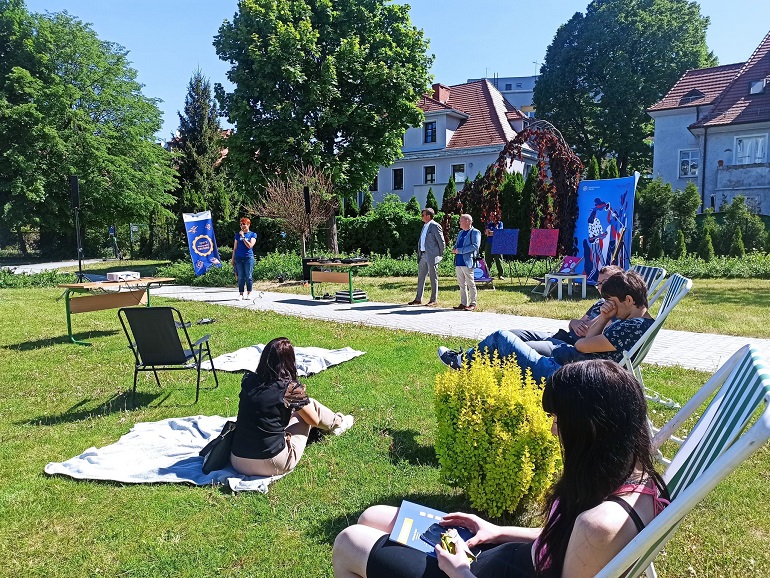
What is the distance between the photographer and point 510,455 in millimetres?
3221

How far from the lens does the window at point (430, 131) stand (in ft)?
128

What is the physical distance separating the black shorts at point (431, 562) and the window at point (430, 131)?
3853 cm

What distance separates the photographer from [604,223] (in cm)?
1263

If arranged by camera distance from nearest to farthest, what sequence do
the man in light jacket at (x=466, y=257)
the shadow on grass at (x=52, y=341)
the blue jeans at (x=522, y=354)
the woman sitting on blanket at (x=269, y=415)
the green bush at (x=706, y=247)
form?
the woman sitting on blanket at (x=269, y=415) → the blue jeans at (x=522, y=354) → the shadow on grass at (x=52, y=341) → the man in light jacket at (x=466, y=257) → the green bush at (x=706, y=247)

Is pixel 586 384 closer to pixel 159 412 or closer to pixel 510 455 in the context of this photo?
pixel 510 455

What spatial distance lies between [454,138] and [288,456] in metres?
36.7

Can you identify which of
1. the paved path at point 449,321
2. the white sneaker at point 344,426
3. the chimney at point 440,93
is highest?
the chimney at point 440,93

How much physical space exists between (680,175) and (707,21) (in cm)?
1543

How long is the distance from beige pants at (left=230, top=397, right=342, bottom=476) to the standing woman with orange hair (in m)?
9.20

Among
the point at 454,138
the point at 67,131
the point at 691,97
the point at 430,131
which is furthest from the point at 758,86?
the point at 67,131

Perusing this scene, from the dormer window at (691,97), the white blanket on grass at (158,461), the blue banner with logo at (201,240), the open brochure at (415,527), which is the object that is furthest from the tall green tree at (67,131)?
the open brochure at (415,527)

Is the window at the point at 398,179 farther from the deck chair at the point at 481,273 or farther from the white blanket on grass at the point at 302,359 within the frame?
the white blanket on grass at the point at 302,359

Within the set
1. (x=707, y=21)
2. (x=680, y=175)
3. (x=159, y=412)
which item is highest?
(x=707, y=21)

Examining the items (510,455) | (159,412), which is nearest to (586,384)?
(510,455)
